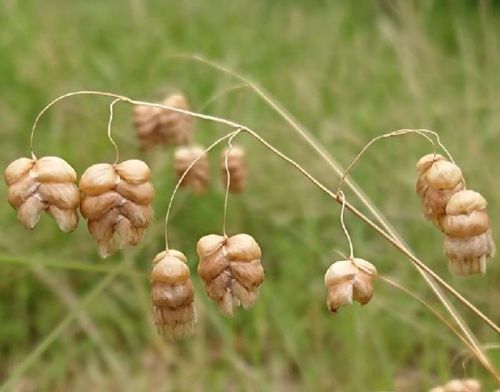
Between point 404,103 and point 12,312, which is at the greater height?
point 404,103

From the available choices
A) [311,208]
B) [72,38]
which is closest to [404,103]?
[311,208]

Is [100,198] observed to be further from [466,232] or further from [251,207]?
[251,207]

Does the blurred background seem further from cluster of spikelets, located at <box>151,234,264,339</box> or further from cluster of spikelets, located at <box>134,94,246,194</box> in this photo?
cluster of spikelets, located at <box>151,234,264,339</box>

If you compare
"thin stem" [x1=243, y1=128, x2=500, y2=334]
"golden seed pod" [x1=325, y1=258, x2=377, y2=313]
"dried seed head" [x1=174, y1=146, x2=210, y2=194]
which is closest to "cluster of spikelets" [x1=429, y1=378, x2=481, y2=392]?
"thin stem" [x1=243, y1=128, x2=500, y2=334]

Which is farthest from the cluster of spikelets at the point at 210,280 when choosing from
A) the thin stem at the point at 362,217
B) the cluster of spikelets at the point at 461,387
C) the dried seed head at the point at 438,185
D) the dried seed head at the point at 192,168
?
the dried seed head at the point at 192,168

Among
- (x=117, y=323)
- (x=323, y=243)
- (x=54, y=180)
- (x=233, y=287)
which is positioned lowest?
(x=233, y=287)

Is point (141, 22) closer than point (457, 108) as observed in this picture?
No

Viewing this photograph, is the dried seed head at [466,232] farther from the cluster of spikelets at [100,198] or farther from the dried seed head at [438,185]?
the cluster of spikelets at [100,198]

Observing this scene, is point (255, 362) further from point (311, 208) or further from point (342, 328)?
point (311, 208)
